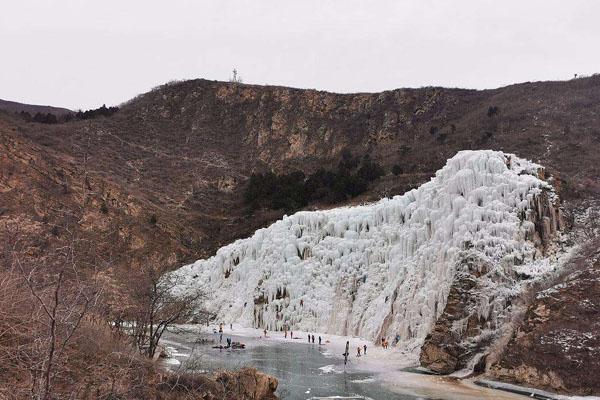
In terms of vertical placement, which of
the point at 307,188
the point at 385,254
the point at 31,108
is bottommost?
the point at 385,254

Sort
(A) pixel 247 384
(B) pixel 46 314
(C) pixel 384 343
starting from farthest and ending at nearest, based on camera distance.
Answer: (C) pixel 384 343 → (A) pixel 247 384 → (B) pixel 46 314

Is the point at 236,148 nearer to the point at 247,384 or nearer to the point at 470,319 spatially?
the point at 470,319

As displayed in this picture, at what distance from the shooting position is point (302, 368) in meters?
20.2

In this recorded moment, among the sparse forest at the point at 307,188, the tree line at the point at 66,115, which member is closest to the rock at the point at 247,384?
the sparse forest at the point at 307,188

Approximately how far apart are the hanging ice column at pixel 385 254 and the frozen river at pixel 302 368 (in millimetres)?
3782

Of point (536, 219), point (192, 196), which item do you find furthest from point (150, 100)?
point (536, 219)

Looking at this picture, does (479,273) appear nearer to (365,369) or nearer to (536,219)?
(536,219)

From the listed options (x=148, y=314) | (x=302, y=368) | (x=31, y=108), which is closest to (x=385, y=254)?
(x=302, y=368)

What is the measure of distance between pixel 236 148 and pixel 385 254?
43735 millimetres

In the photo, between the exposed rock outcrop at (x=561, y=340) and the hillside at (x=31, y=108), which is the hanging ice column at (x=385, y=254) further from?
the hillside at (x=31, y=108)

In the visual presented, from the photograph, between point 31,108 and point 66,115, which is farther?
point 31,108

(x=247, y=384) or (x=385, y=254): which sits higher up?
(x=385, y=254)

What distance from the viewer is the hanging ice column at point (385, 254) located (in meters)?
23.2

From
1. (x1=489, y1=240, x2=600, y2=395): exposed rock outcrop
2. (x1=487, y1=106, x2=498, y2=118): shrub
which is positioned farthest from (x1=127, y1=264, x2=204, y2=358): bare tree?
(x1=487, y1=106, x2=498, y2=118): shrub
